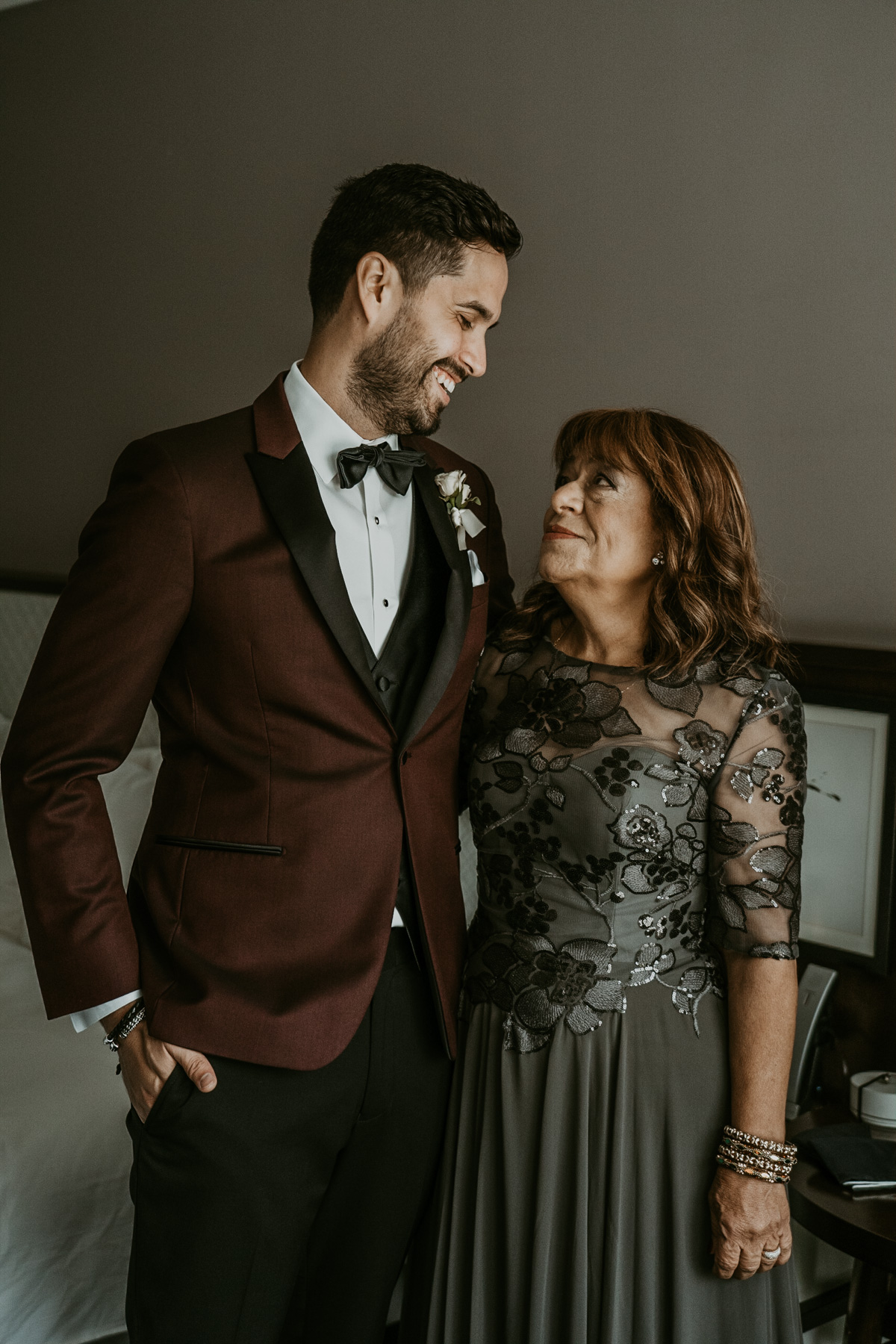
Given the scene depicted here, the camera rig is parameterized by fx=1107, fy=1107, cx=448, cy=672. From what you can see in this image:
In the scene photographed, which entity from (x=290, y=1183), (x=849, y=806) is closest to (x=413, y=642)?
(x=290, y=1183)

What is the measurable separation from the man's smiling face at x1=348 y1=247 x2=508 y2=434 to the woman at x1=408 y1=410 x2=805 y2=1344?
11.4 inches

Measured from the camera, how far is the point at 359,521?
4.91 feet

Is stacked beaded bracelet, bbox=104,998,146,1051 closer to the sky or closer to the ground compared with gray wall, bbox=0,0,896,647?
closer to the ground

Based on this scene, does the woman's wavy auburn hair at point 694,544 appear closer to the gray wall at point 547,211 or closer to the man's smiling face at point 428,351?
the man's smiling face at point 428,351

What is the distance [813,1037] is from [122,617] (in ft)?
5.07

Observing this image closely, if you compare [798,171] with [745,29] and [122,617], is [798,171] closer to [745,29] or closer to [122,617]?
[745,29]

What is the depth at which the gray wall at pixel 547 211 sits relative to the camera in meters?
2.07

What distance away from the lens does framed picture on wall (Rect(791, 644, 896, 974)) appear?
6.65ft

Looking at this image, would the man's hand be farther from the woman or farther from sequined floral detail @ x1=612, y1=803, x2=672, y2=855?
sequined floral detail @ x1=612, y1=803, x2=672, y2=855

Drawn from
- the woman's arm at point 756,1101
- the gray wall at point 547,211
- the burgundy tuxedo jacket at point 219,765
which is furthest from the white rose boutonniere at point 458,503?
the gray wall at point 547,211

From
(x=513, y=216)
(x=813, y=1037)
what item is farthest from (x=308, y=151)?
(x=813, y=1037)

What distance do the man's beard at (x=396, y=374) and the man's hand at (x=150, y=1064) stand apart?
84 centimetres

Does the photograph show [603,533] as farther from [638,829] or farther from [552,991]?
[552,991]

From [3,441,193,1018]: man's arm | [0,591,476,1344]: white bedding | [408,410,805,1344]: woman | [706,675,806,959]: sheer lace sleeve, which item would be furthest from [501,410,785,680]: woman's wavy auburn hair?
[0,591,476,1344]: white bedding
